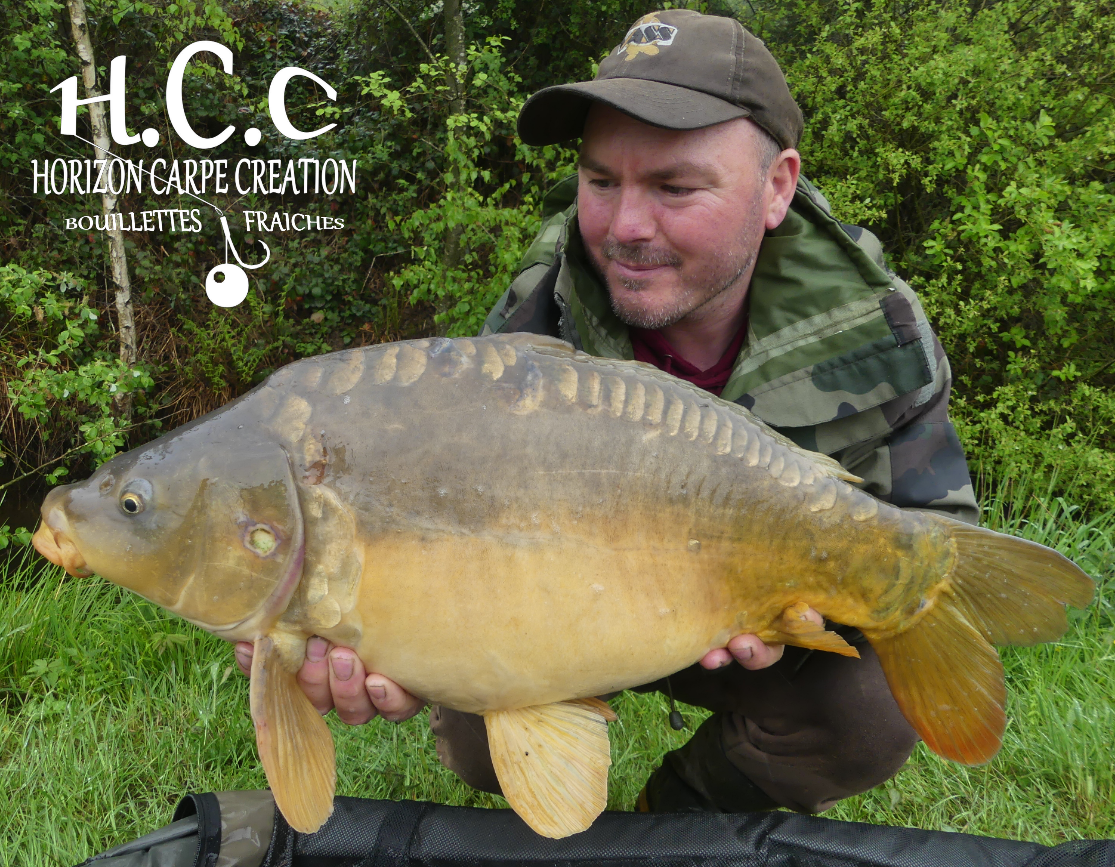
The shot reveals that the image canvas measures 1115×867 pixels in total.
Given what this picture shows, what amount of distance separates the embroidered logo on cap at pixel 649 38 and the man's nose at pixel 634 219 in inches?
12.1

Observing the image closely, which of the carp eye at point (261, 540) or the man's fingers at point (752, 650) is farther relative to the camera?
the man's fingers at point (752, 650)

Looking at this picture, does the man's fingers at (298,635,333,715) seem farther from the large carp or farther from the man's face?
the man's face

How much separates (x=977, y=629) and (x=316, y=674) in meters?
0.99

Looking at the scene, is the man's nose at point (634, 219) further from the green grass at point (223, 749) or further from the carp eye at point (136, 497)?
the green grass at point (223, 749)

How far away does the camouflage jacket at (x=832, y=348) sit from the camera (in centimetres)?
162

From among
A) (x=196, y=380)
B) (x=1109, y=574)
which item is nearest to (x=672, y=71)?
(x=1109, y=574)

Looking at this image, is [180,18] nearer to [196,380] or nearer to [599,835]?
[196,380]

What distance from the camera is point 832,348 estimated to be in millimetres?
1657

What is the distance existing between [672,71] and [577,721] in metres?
1.22

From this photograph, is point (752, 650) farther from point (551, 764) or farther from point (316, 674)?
point (316, 674)

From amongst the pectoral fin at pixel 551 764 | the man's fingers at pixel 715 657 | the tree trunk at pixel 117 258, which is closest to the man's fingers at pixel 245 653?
the pectoral fin at pixel 551 764

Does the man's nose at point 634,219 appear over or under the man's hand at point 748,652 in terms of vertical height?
over

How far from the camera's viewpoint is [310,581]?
113 centimetres

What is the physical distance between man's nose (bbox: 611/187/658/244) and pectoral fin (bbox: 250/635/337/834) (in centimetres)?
99
